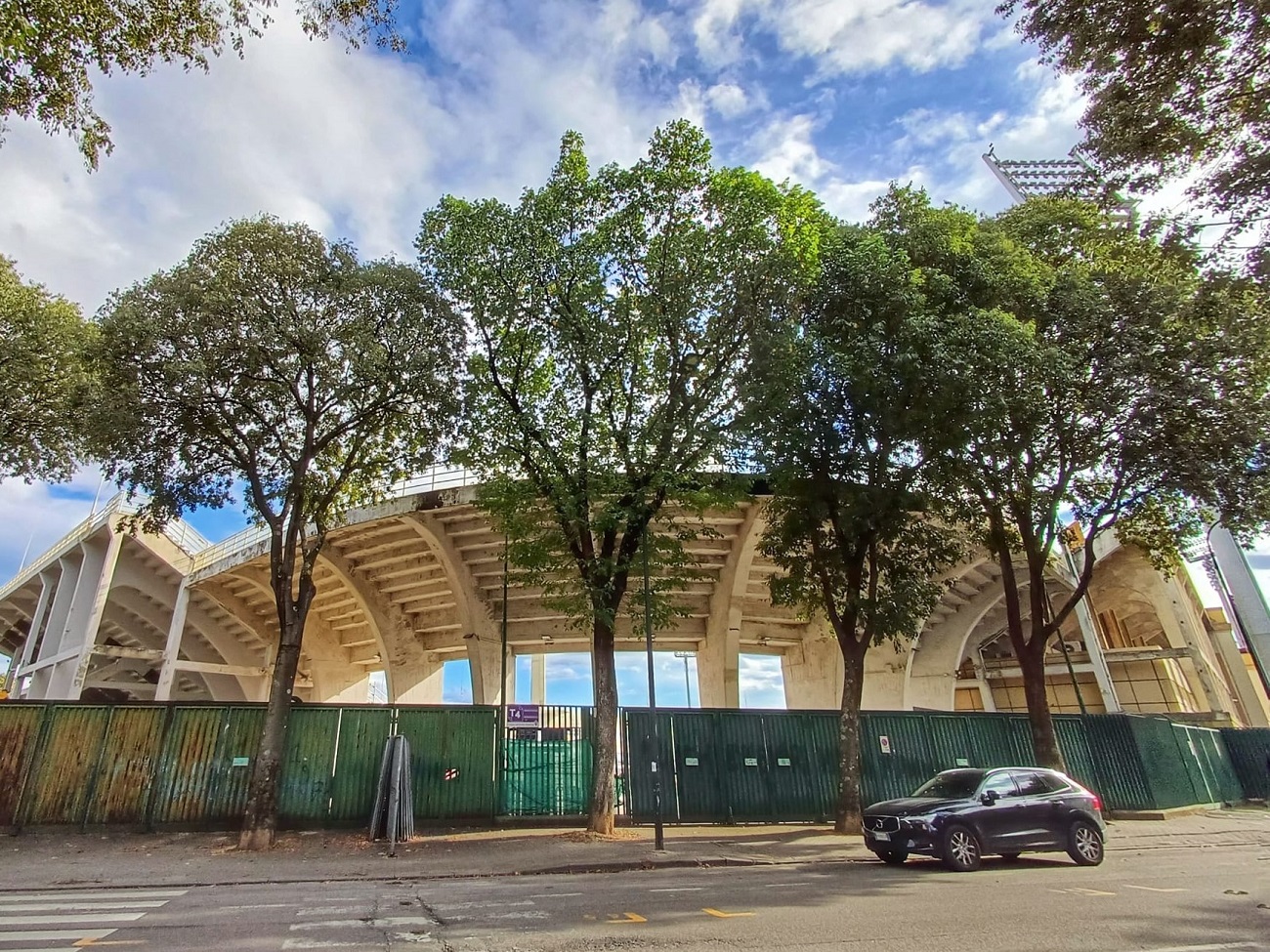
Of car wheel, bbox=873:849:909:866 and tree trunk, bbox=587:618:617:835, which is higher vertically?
tree trunk, bbox=587:618:617:835

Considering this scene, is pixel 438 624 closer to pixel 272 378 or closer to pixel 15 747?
pixel 15 747

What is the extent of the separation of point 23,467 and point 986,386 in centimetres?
2548

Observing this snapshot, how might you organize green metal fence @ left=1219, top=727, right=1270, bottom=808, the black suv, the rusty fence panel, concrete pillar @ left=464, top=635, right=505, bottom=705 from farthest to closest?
concrete pillar @ left=464, top=635, right=505, bottom=705, green metal fence @ left=1219, top=727, right=1270, bottom=808, the rusty fence panel, the black suv

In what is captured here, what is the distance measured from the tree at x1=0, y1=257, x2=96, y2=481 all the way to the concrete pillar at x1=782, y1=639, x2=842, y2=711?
2841 centimetres

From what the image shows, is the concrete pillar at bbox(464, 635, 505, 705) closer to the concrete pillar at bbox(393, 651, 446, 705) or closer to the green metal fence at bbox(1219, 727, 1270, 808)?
the concrete pillar at bbox(393, 651, 446, 705)

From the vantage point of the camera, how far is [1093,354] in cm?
1412

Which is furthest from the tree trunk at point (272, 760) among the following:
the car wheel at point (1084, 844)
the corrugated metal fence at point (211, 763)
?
the car wheel at point (1084, 844)

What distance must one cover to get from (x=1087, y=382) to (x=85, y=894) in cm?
1877

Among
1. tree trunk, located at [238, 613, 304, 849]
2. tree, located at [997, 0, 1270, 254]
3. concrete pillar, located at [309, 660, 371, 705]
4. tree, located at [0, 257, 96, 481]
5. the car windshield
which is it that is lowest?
the car windshield

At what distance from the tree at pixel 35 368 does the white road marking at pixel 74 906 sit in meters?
11.7

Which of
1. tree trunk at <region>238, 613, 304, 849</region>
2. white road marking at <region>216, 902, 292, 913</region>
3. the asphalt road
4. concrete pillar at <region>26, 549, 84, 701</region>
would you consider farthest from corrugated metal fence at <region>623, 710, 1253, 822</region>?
concrete pillar at <region>26, 549, 84, 701</region>

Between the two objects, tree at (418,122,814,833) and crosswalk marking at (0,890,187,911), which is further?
tree at (418,122,814,833)

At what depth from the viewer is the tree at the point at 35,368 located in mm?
16609

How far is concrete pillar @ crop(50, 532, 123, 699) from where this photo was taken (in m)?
29.2
